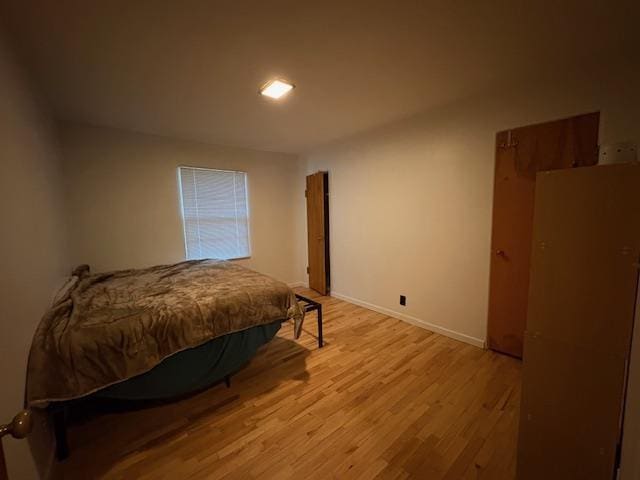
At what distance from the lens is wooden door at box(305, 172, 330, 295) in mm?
3980

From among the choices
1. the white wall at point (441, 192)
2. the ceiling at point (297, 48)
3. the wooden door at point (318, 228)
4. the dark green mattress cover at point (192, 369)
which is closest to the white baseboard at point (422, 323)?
the white wall at point (441, 192)

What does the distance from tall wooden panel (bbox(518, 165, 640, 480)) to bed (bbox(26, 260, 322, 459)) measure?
1.61 metres

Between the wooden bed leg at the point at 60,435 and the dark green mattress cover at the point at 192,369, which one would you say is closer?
the wooden bed leg at the point at 60,435

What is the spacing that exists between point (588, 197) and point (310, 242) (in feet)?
11.6

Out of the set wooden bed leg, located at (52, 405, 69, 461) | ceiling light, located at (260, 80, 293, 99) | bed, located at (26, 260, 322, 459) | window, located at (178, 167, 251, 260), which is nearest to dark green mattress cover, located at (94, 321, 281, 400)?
bed, located at (26, 260, 322, 459)

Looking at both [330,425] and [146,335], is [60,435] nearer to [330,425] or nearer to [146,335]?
[146,335]

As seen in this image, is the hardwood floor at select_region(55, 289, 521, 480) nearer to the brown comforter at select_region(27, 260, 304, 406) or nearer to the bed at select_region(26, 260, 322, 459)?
the bed at select_region(26, 260, 322, 459)

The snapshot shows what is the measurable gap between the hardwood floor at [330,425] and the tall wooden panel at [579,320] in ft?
1.20

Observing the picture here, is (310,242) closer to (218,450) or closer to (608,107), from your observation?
(218,450)

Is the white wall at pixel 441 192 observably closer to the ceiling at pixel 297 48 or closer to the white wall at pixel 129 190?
the ceiling at pixel 297 48

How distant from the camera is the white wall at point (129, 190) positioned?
2.81 meters

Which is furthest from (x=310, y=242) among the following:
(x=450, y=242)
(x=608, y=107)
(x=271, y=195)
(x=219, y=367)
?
(x=608, y=107)

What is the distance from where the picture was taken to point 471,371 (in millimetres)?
2135

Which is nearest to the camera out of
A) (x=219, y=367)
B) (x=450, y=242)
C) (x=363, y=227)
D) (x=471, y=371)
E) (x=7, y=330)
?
(x=7, y=330)
